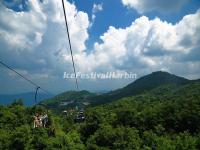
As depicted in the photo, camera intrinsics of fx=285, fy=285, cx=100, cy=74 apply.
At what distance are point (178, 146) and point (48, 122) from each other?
133ft

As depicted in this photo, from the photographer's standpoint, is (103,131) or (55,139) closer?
(55,139)

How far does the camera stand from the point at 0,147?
6009cm

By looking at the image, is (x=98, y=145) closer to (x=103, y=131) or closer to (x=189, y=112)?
(x=103, y=131)

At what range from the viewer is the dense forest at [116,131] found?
58.1 metres

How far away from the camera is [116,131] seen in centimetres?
6200

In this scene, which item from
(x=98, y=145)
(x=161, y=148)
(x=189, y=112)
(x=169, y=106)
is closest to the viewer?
(x=161, y=148)

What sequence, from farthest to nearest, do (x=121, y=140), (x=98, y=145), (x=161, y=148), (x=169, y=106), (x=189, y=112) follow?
1. (x=169, y=106)
2. (x=189, y=112)
3. (x=98, y=145)
4. (x=121, y=140)
5. (x=161, y=148)

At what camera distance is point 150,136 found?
60969 mm

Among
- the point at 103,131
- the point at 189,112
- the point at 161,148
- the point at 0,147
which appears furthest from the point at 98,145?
the point at 189,112

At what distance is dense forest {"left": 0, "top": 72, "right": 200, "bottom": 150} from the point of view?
5809cm

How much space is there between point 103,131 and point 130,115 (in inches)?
763

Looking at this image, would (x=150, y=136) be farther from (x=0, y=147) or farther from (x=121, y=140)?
(x=0, y=147)

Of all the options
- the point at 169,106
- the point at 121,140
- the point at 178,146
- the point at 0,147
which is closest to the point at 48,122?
the point at 0,147

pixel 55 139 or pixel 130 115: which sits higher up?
pixel 130 115
